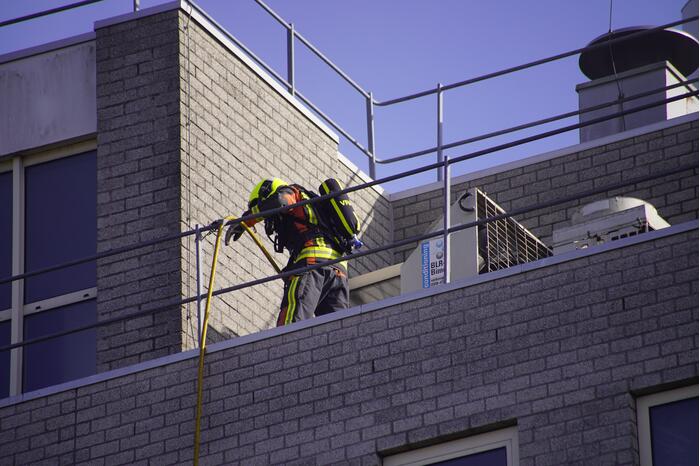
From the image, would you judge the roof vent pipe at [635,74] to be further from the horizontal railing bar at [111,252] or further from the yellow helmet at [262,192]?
the horizontal railing bar at [111,252]

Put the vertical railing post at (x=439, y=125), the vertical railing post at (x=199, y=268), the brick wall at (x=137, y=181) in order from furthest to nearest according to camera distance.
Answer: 1. the vertical railing post at (x=439, y=125)
2. the brick wall at (x=137, y=181)
3. the vertical railing post at (x=199, y=268)

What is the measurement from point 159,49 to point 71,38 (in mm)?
978

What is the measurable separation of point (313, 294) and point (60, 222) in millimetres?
2590

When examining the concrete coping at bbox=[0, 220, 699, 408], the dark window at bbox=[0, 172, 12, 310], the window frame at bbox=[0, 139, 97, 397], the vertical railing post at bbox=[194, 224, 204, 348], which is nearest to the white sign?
the vertical railing post at bbox=[194, 224, 204, 348]

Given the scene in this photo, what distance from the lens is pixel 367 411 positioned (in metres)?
12.8

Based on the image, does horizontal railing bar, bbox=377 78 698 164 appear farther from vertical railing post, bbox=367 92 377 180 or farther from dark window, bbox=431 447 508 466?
dark window, bbox=431 447 508 466

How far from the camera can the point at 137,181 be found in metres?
16.0

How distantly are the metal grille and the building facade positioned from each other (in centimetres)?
174

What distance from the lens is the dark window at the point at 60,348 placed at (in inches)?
616

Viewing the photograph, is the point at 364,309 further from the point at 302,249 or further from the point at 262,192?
the point at 262,192

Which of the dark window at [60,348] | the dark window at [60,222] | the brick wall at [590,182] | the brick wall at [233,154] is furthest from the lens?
the brick wall at [590,182]

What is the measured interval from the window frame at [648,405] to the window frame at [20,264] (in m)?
5.58

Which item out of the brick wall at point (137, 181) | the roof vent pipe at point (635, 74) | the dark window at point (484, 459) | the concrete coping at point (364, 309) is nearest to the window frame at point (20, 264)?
the brick wall at point (137, 181)

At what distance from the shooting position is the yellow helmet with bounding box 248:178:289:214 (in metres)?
15.3
